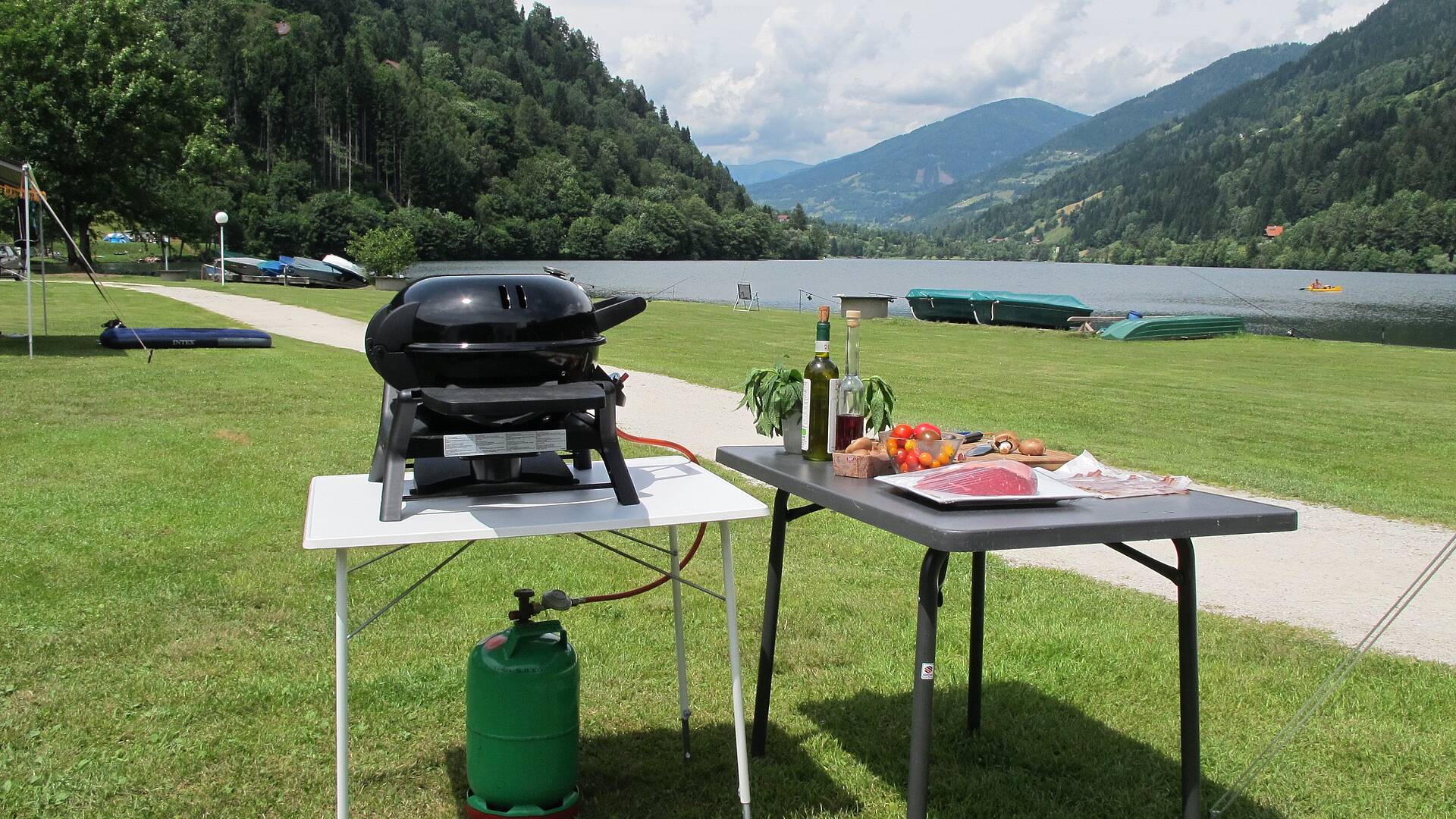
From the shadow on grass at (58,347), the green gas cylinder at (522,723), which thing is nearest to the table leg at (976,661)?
the green gas cylinder at (522,723)

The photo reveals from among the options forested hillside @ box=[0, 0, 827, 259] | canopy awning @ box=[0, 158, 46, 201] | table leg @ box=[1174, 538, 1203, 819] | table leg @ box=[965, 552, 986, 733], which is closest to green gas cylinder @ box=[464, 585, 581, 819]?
table leg @ box=[965, 552, 986, 733]

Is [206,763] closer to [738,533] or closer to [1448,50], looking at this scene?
[738,533]

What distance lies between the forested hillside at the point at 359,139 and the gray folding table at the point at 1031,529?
3156 centimetres

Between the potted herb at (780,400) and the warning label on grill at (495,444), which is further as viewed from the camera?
the potted herb at (780,400)

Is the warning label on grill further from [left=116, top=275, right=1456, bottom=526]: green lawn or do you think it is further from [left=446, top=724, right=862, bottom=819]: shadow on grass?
[left=116, top=275, right=1456, bottom=526]: green lawn

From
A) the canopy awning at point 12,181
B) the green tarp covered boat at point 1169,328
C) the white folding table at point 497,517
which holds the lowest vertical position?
the green tarp covered boat at point 1169,328

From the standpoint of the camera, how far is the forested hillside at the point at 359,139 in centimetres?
3262

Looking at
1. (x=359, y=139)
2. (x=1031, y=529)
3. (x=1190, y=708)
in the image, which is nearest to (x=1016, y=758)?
(x=1190, y=708)

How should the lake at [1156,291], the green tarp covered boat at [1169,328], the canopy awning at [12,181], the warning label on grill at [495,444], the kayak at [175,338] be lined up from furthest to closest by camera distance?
the lake at [1156,291] → the green tarp covered boat at [1169,328] → the kayak at [175,338] → the canopy awning at [12,181] → the warning label on grill at [495,444]

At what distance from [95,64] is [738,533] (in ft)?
111

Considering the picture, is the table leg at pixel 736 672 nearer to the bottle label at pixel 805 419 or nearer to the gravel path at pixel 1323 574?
the bottle label at pixel 805 419

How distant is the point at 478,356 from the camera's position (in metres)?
2.83

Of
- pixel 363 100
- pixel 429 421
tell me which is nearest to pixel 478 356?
pixel 429 421

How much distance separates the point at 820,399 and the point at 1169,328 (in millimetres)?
30515
